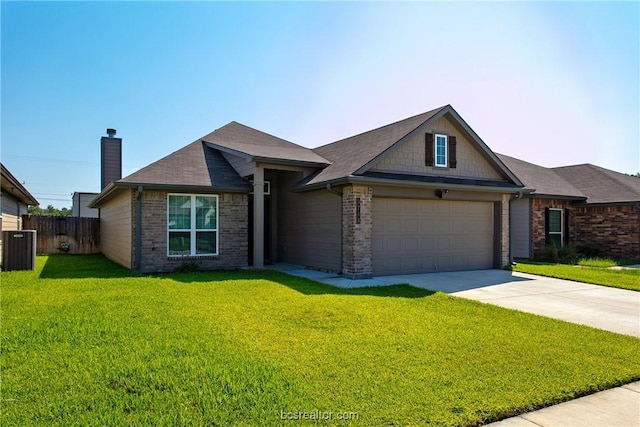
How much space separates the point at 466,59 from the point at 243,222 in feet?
27.7

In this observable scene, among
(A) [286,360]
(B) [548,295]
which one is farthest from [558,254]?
(A) [286,360]

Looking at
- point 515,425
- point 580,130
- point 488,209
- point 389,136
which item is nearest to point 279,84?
point 389,136

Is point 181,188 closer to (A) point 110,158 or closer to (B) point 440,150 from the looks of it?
(B) point 440,150

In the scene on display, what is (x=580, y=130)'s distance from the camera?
1652 cm

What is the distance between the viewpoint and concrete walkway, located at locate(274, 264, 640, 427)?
375 cm

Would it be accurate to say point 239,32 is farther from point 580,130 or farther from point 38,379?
point 580,130

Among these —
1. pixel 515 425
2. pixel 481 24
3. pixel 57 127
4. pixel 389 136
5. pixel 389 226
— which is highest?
pixel 481 24

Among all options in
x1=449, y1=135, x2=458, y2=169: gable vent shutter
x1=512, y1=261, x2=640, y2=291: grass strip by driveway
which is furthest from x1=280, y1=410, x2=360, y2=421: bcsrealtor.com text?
x1=449, y1=135, x2=458, y2=169: gable vent shutter

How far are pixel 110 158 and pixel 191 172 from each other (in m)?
9.54

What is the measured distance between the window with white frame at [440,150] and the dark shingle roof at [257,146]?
12.0 ft

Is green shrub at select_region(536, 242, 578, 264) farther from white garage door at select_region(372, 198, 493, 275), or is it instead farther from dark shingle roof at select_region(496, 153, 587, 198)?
white garage door at select_region(372, 198, 493, 275)

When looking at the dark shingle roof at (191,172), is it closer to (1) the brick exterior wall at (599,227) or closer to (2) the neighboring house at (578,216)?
(2) the neighboring house at (578,216)

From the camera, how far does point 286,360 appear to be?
4879mm

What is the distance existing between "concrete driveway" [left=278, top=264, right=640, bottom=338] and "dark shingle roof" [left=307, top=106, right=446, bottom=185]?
3.07m
